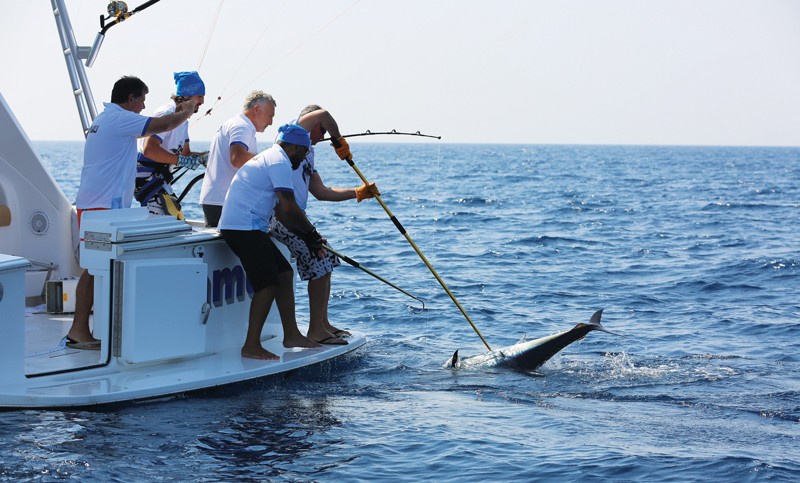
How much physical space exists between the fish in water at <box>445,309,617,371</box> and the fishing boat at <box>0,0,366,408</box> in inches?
35.3

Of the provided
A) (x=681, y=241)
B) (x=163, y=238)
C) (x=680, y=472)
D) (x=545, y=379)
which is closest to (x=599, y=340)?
(x=545, y=379)

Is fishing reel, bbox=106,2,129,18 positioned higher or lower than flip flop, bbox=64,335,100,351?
higher

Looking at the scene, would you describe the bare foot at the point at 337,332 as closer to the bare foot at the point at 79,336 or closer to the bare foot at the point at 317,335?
the bare foot at the point at 317,335

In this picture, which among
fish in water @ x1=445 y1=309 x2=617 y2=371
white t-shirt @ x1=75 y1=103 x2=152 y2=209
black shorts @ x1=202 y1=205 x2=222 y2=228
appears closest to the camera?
white t-shirt @ x1=75 y1=103 x2=152 y2=209

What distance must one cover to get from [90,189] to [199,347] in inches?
48.5

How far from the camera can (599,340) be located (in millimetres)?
9211

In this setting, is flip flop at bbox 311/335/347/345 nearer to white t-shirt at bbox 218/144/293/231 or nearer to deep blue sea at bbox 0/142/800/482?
deep blue sea at bbox 0/142/800/482

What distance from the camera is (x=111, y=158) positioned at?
257 inches

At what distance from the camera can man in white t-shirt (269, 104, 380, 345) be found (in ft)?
23.2

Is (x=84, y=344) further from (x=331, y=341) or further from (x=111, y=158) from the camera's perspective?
(x=331, y=341)

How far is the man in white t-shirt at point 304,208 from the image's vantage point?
7.08 meters

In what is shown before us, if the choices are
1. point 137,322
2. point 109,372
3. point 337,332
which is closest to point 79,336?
point 109,372

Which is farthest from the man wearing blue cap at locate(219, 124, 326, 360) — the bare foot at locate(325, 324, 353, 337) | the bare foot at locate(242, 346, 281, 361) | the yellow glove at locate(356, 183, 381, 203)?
the bare foot at locate(325, 324, 353, 337)

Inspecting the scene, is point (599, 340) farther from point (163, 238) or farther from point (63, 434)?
point (63, 434)
